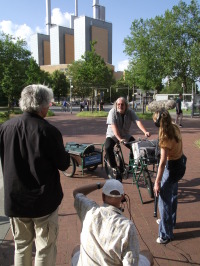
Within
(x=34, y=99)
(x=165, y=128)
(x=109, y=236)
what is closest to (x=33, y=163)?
(x=34, y=99)

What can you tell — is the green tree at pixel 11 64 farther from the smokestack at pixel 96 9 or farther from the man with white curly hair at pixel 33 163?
the smokestack at pixel 96 9

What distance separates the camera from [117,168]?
5152 mm

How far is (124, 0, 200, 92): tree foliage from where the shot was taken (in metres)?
22.7

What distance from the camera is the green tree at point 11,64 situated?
22.0m

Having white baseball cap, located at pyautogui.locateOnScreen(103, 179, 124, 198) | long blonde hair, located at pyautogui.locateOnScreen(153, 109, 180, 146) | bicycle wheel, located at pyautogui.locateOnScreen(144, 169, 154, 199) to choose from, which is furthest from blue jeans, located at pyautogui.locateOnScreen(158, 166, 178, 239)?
white baseball cap, located at pyautogui.locateOnScreen(103, 179, 124, 198)

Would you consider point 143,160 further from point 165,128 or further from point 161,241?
point 165,128

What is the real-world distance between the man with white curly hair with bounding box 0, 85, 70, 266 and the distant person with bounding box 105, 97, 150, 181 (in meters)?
2.85

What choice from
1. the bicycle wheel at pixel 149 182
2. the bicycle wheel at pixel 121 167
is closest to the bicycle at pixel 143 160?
the bicycle wheel at pixel 149 182

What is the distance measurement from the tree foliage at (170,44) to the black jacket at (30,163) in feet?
72.2

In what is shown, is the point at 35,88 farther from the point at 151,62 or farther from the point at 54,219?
the point at 151,62

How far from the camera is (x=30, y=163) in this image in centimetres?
203

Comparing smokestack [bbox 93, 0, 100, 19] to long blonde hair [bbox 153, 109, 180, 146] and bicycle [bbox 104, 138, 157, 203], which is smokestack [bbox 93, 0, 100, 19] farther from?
long blonde hair [bbox 153, 109, 180, 146]

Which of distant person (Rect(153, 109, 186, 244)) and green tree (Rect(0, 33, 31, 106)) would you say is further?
green tree (Rect(0, 33, 31, 106))

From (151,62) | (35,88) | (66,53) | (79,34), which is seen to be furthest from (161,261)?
(66,53)
